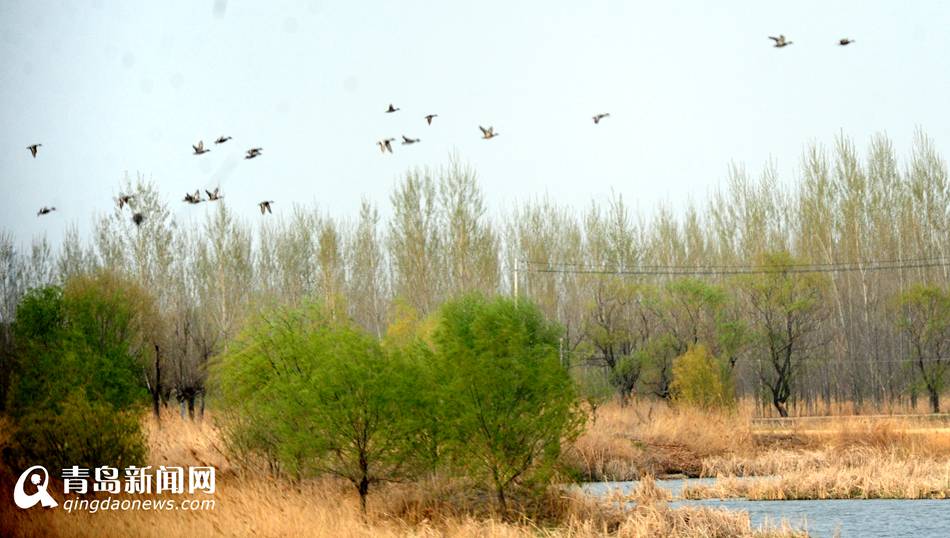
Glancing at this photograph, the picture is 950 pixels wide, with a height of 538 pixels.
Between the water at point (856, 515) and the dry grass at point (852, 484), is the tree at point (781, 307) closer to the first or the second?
the dry grass at point (852, 484)

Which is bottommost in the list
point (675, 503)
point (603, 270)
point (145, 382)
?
point (675, 503)

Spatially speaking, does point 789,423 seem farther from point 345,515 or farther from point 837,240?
point 345,515

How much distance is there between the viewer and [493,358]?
1861cm

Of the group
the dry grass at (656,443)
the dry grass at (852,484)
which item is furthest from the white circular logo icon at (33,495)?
the dry grass at (656,443)

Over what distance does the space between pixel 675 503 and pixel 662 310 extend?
76.5 feet

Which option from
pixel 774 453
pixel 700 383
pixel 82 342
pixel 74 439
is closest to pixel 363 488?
pixel 74 439

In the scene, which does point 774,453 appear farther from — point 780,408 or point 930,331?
point 930,331

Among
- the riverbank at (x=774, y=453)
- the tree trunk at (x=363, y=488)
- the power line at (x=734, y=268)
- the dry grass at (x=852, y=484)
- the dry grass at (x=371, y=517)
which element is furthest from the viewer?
the power line at (x=734, y=268)

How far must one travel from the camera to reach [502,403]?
18531 mm

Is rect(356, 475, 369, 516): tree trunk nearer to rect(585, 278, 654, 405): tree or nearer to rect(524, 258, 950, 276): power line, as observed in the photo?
rect(585, 278, 654, 405): tree

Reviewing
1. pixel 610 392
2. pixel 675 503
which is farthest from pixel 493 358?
pixel 610 392

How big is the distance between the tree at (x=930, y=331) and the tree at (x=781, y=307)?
3419 mm

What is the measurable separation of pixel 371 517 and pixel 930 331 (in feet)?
100

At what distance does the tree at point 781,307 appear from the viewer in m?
42.9
